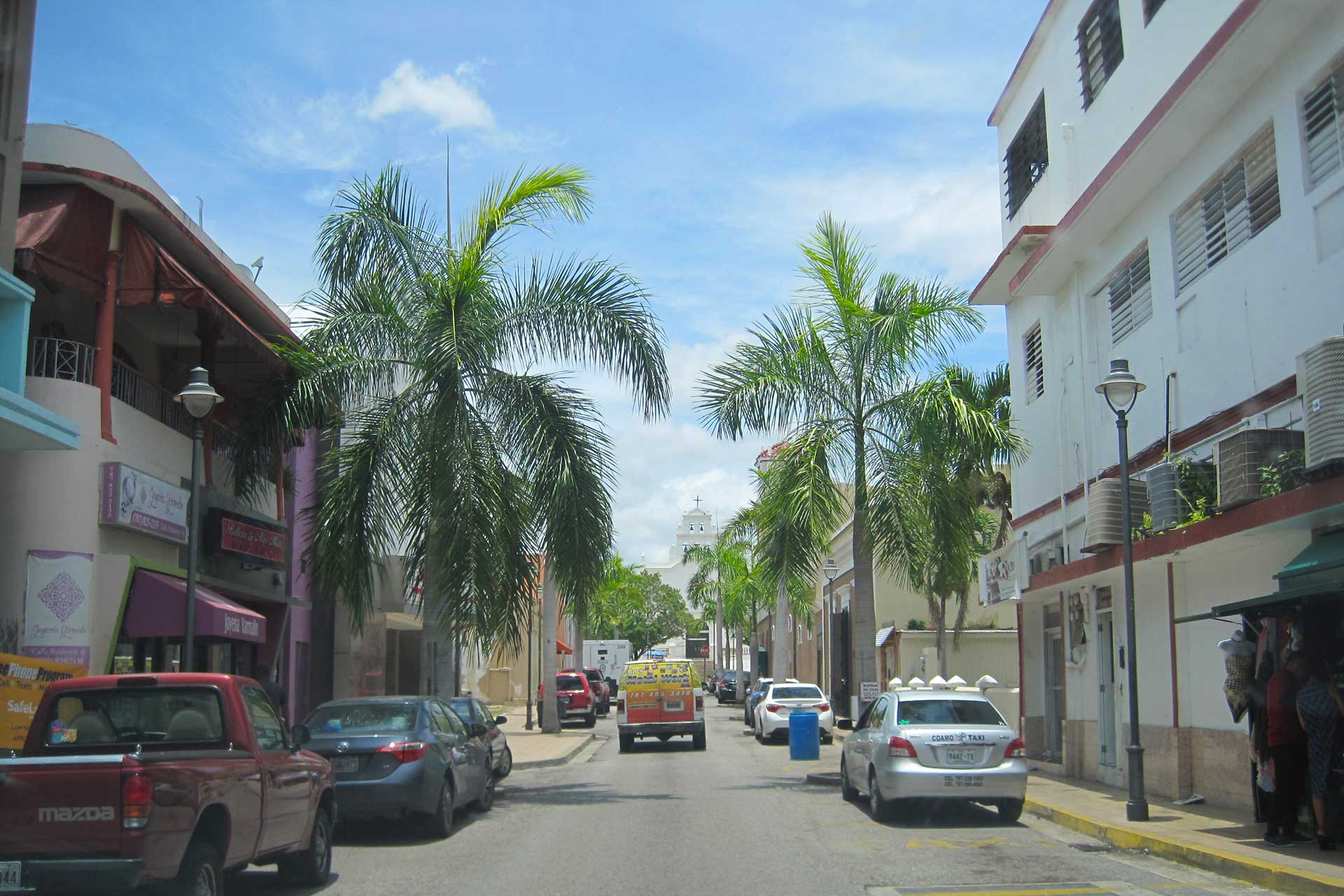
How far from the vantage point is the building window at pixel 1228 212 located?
43.8 feet

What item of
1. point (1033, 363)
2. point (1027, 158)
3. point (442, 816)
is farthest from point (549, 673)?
point (442, 816)

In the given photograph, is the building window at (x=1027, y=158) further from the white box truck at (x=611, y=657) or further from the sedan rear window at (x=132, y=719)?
the white box truck at (x=611, y=657)

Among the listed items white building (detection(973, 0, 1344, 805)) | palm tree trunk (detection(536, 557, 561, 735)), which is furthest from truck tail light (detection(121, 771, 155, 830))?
palm tree trunk (detection(536, 557, 561, 735))

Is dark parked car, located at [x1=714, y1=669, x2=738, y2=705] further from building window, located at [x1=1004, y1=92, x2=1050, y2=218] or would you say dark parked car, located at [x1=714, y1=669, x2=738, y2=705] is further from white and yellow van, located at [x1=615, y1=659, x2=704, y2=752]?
building window, located at [x1=1004, y1=92, x2=1050, y2=218]

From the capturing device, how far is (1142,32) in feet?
55.3

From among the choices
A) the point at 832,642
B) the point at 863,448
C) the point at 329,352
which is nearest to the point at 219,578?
the point at 329,352

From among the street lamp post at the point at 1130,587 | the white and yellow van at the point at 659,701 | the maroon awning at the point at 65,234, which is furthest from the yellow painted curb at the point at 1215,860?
the white and yellow van at the point at 659,701

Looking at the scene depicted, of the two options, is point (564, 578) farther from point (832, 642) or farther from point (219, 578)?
point (832, 642)

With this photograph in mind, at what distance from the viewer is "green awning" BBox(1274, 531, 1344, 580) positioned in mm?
10250

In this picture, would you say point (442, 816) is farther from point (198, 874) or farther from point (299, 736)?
point (198, 874)

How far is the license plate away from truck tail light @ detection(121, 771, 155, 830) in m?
8.97

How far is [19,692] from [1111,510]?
1295cm

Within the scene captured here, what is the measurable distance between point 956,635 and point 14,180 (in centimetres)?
2646

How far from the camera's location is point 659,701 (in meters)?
28.4
